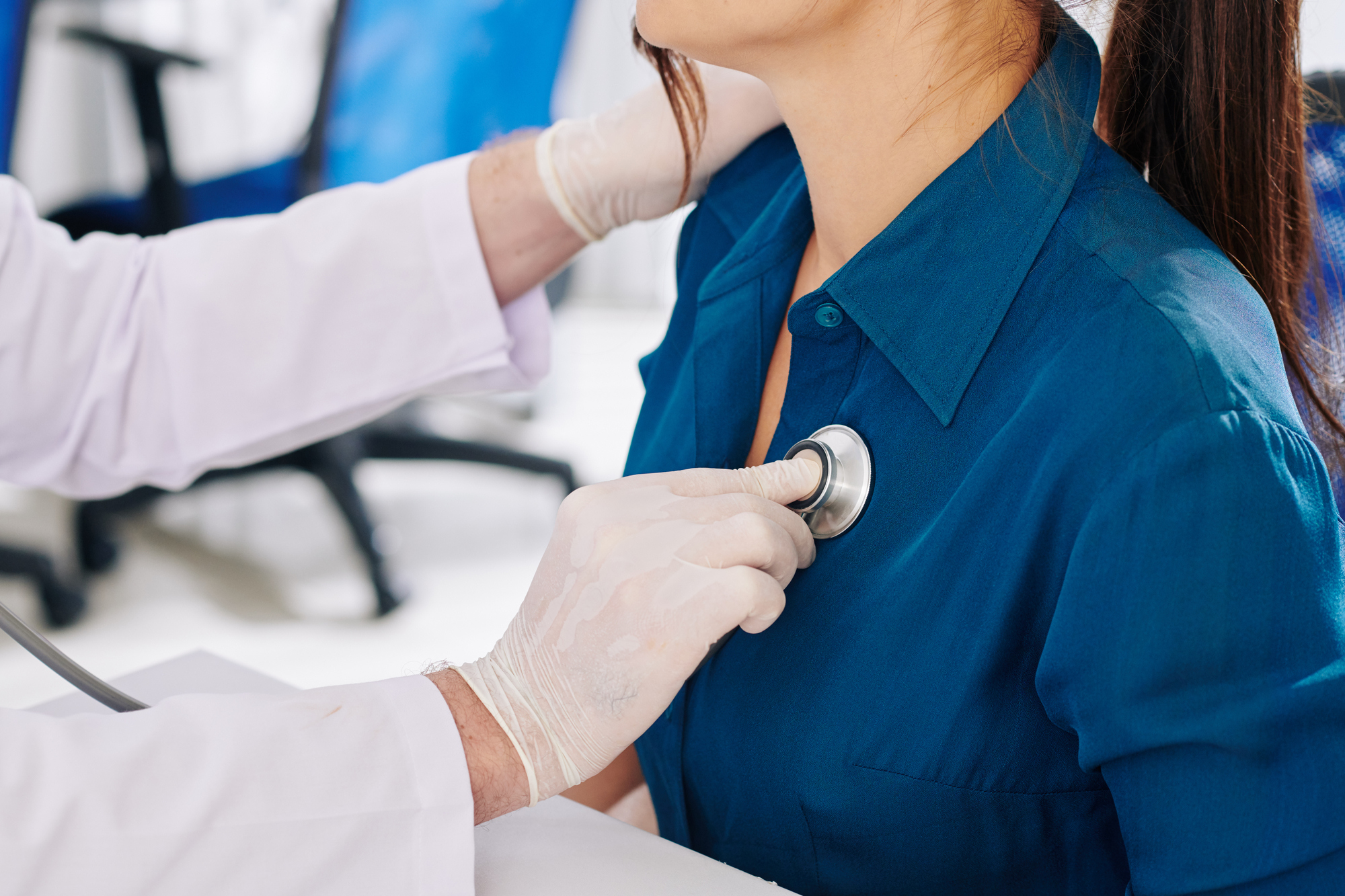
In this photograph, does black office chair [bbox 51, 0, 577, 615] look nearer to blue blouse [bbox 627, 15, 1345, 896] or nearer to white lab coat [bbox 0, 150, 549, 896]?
white lab coat [bbox 0, 150, 549, 896]

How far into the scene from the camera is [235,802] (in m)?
0.56

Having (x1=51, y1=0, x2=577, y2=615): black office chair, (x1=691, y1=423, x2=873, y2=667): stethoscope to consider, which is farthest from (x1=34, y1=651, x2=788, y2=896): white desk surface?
(x1=51, y1=0, x2=577, y2=615): black office chair

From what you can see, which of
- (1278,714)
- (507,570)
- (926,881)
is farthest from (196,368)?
(507,570)

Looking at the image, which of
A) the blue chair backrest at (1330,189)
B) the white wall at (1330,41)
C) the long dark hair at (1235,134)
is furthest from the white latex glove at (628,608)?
the white wall at (1330,41)

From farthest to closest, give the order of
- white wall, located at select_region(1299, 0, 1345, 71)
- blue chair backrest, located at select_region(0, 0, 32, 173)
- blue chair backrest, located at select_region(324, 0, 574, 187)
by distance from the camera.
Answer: white wall, located at select_region(1299, 0, 1345, 71)
blue chair backrest, located at select_region(324, 0, 574, 187)
blue chair backrest, located at select_region(0, 0, 32, 173)

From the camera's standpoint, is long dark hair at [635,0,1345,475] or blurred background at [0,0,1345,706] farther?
blurred background at [0,0,1345,706]

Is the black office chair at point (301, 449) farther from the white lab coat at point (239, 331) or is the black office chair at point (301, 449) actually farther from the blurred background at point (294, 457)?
the white lab coat at point (239, 331)

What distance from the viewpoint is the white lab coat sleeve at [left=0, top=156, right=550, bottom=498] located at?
95 centimetres

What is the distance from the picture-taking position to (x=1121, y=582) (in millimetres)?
529

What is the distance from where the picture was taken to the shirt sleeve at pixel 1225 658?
19.7 inches

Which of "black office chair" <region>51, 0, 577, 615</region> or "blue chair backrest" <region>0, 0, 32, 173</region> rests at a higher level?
"blue chair backrest" <region>0, 0, 32, 173</region>

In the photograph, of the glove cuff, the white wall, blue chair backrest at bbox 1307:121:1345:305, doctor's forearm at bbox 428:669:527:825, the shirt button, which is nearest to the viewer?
doctor's forearm at bbox 428:669:527:825

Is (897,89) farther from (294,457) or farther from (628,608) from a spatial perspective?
(294,457)

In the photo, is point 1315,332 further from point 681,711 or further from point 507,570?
point 507,570
